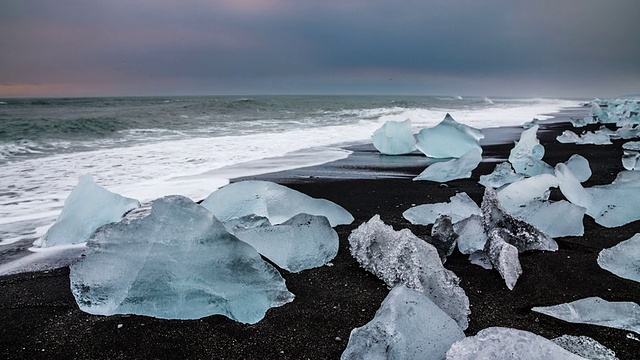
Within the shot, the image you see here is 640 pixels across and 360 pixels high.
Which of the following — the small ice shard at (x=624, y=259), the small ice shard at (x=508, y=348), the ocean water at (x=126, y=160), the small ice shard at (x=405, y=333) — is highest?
the small ice shard at (x=508, y=348)

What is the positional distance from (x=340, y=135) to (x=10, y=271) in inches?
323

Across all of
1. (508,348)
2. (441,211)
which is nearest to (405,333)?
(508,348)

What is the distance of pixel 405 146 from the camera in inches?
265

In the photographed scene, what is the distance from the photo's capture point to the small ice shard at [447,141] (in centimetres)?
635

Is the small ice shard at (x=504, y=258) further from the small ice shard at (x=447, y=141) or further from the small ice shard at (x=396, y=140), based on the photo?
the small ice shard at (x=396, y=140)

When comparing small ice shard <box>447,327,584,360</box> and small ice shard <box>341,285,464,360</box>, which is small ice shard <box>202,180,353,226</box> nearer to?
small ice shard <box>341,285,464,360</box>

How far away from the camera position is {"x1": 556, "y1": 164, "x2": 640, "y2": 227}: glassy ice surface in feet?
9.50

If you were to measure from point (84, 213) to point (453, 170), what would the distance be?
11.7ft

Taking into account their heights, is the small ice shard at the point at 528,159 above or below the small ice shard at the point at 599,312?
above

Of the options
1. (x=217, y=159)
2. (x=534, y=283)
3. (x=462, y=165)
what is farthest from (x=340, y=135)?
(x=534, y=283)

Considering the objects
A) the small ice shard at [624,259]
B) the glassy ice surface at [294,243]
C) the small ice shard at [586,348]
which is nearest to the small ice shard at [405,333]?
the small ice shard at [586,348]

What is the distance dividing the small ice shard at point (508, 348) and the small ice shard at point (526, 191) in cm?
187

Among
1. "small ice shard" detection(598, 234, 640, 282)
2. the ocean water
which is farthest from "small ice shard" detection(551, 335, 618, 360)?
the ocean water

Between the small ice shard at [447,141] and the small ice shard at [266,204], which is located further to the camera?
the small ice shard at [447,141]
